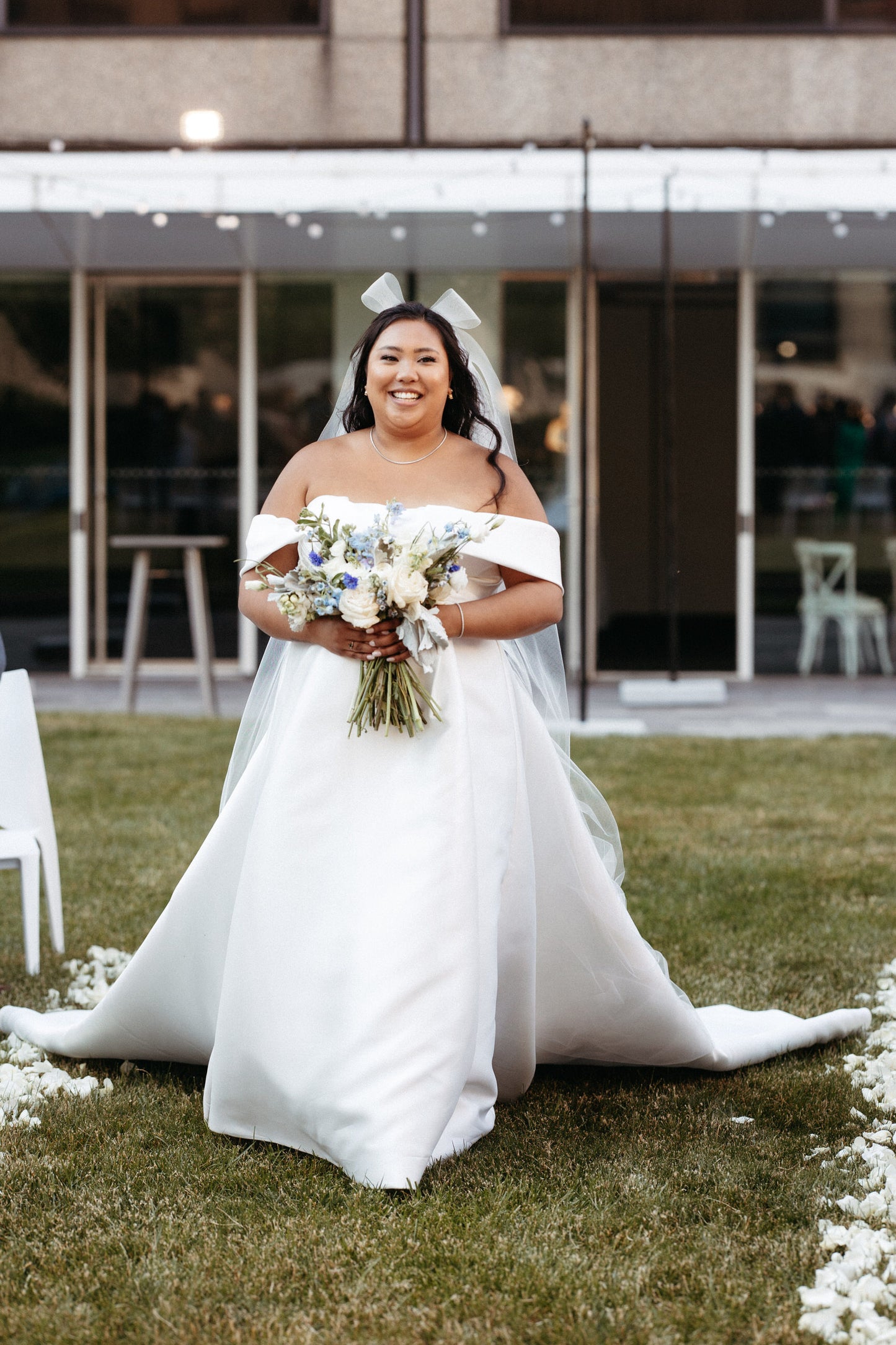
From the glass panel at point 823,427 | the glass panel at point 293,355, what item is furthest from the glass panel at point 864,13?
the glass panel at point 293,355

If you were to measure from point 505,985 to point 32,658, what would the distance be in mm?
10408

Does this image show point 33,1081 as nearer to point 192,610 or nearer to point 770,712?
point 192,610

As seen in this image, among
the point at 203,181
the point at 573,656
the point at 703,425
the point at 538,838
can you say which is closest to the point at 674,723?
the point at 573,656

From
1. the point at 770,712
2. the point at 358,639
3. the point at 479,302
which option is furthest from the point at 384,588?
the point at 479,302

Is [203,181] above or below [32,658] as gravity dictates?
above

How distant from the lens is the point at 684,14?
41.2 feet

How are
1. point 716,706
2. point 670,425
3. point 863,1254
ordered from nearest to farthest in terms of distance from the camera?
point 863,1254 → point 670,425 → point 716,706

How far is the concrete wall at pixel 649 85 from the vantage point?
40.9 feet

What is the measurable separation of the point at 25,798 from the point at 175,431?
8601 mm

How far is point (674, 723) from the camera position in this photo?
10.5 metres

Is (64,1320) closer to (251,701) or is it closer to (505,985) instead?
(505,985)

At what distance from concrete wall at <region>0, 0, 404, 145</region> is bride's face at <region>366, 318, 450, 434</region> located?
31.0ft

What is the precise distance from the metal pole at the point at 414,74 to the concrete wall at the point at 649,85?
0.08 metres

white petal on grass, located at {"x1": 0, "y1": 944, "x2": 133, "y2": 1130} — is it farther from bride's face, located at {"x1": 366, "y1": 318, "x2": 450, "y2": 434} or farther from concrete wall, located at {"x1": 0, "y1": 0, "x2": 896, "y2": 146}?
concrete wall, located at {"x1": 0, "y1": 0, "x2": 896, "y2": 146}
